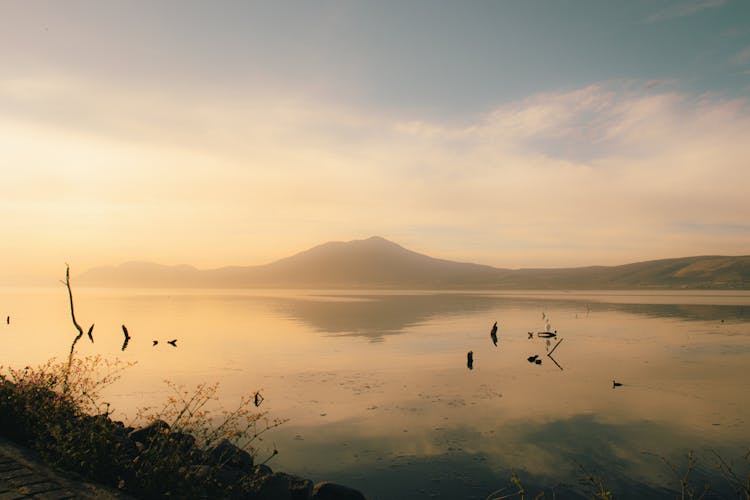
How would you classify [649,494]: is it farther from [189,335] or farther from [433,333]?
[189,335]

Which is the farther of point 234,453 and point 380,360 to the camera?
point 380,360

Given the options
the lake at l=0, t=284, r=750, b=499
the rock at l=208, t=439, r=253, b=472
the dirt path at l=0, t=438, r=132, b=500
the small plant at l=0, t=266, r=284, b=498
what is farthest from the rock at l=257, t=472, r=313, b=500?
the dirt path at l=0, t=438, r=132, b=500

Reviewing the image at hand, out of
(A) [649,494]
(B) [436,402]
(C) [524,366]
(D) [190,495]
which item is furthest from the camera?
(C) [524,366]

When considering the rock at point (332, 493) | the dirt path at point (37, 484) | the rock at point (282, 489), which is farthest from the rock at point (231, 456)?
the dirt path at point (37, 484)

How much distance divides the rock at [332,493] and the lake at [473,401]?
1.39 m

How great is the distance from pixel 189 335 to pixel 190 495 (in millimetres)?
44123

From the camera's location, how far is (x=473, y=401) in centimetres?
2170

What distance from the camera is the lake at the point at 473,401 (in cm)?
1382

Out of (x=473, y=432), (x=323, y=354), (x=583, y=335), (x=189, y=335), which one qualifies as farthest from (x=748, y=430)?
(x=189, y=335)

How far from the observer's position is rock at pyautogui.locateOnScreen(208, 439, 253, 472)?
484 inches

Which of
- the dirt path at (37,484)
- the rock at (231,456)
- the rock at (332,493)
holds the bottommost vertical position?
the rock at (332,493)

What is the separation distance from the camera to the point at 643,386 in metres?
24.6

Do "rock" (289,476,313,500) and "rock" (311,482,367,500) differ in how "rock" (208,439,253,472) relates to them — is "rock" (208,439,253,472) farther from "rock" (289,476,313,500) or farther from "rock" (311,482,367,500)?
"rock" (311,482,367,500)

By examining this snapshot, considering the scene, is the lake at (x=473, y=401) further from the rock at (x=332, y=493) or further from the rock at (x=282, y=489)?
the rock at (x=282, y=489)
